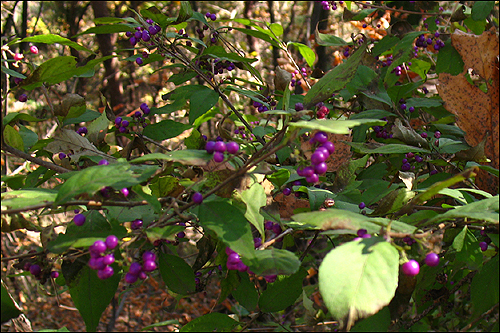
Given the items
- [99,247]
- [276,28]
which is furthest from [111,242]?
[276,28]

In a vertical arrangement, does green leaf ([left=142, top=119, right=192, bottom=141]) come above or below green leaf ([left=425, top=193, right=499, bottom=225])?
below

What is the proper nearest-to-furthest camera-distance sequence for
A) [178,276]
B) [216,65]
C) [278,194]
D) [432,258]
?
1. [432,258]
2. [178,276]
3. [278,194]
4. [216,65]

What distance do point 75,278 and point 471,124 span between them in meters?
1.15

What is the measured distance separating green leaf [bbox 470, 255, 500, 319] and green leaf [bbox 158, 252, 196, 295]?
68 cm

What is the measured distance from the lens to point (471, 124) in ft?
3.84

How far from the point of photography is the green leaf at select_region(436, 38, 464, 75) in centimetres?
158

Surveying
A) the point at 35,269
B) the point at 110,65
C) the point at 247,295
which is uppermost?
the point at 35,269

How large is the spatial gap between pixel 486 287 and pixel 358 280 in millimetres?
438

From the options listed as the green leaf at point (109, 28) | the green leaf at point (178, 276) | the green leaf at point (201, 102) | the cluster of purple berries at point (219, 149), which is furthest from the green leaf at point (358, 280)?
the green leaf at point (109, 28)

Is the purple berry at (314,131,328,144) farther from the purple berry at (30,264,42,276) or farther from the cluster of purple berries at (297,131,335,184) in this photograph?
the purple berry at (30,264,42,276)

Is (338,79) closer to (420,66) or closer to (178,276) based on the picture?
(178,276)

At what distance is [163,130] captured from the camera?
1.35 meters

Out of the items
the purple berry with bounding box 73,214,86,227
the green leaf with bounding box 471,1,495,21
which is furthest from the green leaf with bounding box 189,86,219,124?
the green leaf with bounding box 471,1,495,21

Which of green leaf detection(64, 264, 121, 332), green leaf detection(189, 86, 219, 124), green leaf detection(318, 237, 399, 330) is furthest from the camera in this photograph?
green leaf detection(189, 86, 219, 124)
